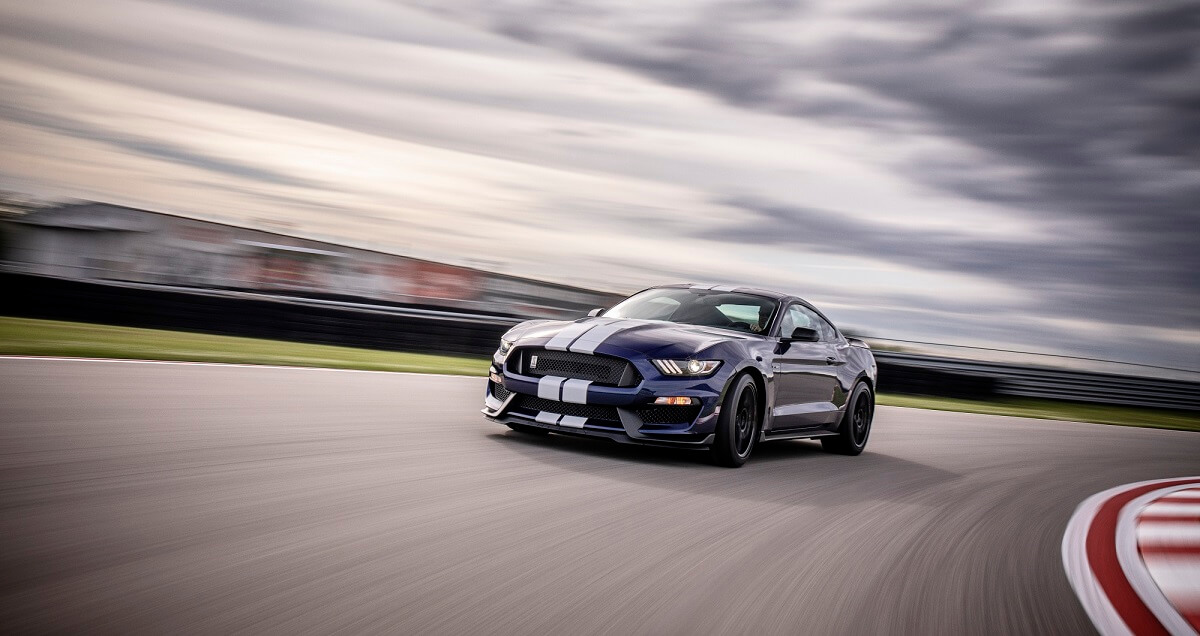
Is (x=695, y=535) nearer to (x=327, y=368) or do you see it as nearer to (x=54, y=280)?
(x=327, y=368)

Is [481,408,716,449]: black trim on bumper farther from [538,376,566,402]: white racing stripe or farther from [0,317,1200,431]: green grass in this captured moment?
[0,317,1200,431]: green grass

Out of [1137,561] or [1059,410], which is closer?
[1137,561]

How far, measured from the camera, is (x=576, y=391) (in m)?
7.14

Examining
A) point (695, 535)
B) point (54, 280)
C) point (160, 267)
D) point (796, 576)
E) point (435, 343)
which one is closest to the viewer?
point (796, 576)

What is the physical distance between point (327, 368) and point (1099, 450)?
30.2ft

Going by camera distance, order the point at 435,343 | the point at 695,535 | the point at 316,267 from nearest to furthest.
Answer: the point at 695,535 < the point at 435,343 < the point at 316,267

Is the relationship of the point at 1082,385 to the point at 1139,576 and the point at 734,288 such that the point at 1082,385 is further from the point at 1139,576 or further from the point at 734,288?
the point at 1139,576

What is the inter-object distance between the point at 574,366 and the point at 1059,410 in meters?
19.0

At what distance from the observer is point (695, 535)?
16.5 ft

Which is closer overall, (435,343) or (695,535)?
(695,535)

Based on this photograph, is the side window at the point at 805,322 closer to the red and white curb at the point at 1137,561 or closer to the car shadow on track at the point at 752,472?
the car shadow on track at the point at 752,472

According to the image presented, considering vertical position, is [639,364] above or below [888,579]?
above

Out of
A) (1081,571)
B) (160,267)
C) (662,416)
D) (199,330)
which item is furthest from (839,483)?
(160,267)

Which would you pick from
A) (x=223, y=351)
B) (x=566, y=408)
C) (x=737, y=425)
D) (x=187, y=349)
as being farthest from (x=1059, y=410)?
(x=566, y=408)
